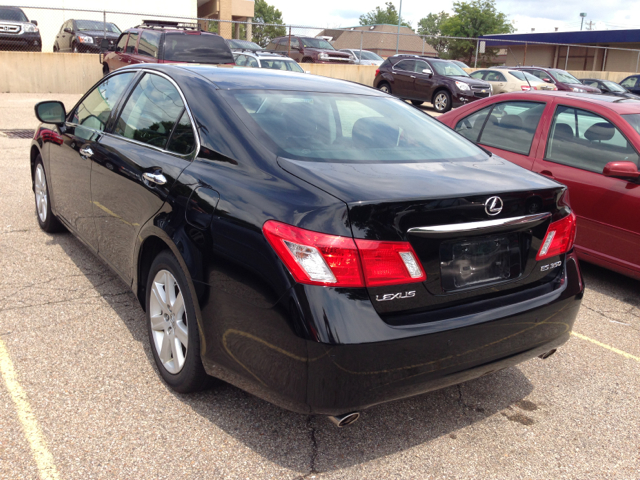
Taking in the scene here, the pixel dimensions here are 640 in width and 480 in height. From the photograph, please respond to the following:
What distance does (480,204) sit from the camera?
2.54m

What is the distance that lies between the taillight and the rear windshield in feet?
41.2

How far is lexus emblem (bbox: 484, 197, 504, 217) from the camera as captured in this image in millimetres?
2555

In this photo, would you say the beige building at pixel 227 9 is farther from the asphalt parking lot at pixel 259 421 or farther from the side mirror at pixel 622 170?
the asphalt parking lot at pixel 259 421

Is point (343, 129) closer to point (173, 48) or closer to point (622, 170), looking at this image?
point (622, 170)

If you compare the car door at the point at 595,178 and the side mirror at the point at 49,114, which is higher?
the side mirror at the point at 49,114

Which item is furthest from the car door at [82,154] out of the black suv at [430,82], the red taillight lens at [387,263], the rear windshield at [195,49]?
the black suv at [430,82]

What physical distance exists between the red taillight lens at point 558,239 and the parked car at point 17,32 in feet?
63.5

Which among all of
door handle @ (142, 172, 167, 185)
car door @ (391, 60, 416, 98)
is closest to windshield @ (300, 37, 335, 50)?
car door @ (391, 60, 416, 98)

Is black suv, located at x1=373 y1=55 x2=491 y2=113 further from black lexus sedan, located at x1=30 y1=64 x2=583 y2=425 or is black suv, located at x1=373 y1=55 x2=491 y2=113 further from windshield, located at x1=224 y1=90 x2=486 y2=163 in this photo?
black lexus sedan, located at x1=30 y1=64 x2=583 y2=425

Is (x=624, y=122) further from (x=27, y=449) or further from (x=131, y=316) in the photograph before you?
(x=27, y=449)

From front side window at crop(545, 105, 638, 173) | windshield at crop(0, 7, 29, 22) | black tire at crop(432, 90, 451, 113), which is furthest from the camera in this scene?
black tire at crop(432, 90, 451, 113)

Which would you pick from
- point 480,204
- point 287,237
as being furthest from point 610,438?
point 287,237

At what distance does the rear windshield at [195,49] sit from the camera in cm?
1390

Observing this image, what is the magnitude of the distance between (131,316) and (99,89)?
1.81 metres
